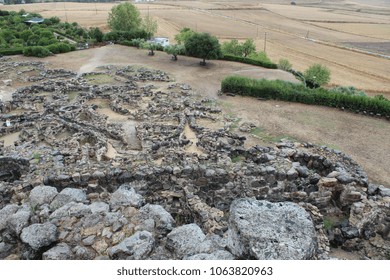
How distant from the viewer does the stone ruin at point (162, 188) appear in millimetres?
7887

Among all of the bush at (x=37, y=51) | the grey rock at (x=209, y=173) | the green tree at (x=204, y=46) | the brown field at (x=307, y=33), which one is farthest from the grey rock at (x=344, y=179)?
the bush at (x=37, y=51)

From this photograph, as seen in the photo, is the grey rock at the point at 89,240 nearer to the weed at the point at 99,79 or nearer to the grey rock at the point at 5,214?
the grey rock at the point at 5,214

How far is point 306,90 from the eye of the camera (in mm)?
Result: 26047

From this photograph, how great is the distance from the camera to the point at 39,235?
321 inches

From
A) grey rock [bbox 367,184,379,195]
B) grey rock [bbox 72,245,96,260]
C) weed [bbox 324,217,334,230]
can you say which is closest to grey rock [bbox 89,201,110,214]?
grey rock [bbox 72,245,96,260]

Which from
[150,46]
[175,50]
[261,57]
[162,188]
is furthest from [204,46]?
[162,188]

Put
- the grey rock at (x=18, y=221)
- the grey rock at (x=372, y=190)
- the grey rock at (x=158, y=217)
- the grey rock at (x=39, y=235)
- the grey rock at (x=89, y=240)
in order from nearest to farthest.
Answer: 1. the grey rock at (x=39, y=235)
2. the grey rock at (x=89, y=240)
3. the grey rock at (x=18, y=221)
4. the grey rock at (x=158, y=217)
5. the grey rock at (x=372, y=190)

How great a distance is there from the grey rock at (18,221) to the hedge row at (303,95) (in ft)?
69.4

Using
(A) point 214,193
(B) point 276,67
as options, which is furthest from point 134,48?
(A) point 214,193

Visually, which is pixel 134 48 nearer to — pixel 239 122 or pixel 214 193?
pixel 239 122

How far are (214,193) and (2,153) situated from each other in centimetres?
1047

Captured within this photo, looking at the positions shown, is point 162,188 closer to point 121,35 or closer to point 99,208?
point 99,208

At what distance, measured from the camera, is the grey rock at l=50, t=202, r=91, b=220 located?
9.01 m

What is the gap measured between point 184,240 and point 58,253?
2.95 m
